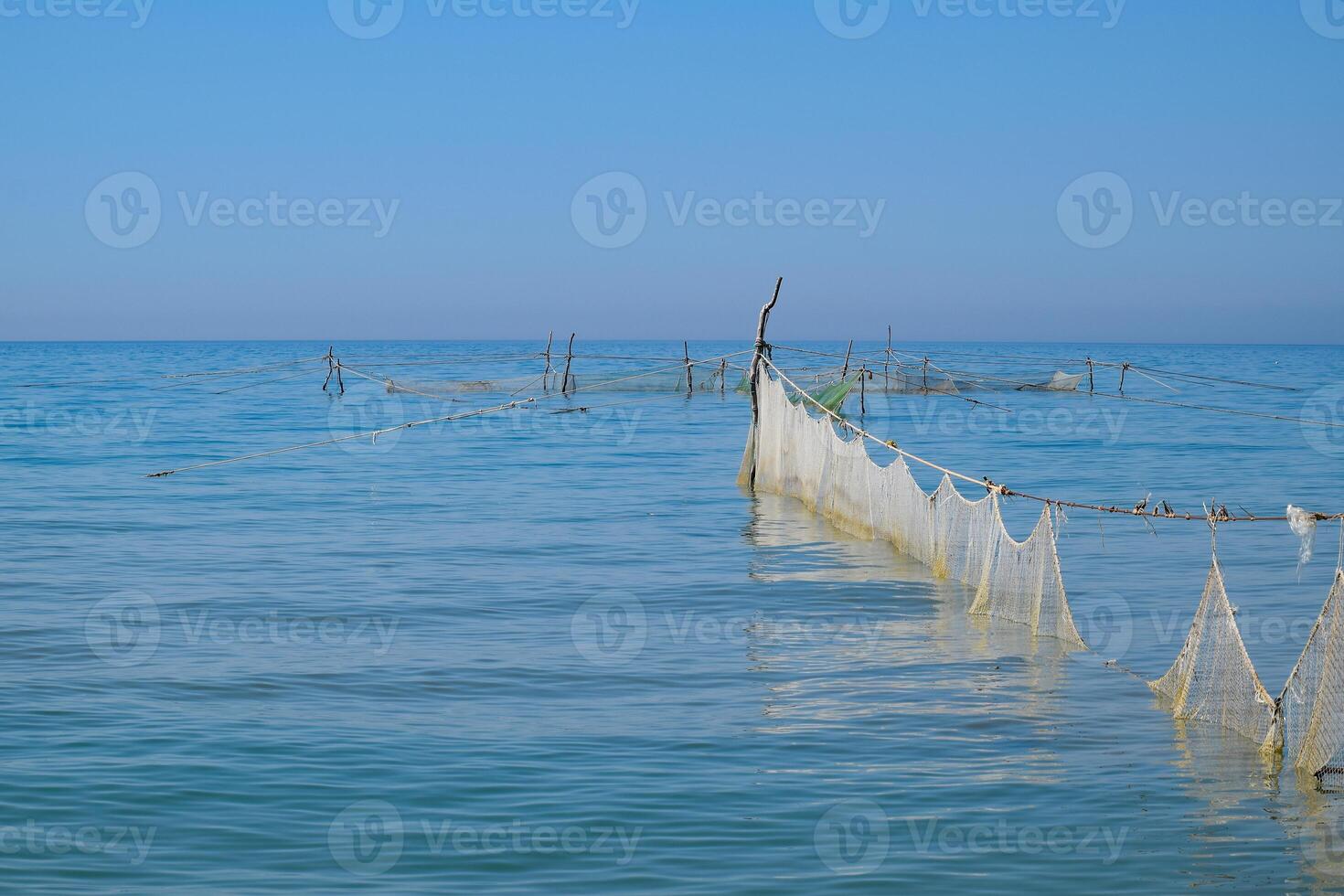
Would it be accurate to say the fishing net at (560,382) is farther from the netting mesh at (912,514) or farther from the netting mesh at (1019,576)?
the netting mesh at (1019,576)

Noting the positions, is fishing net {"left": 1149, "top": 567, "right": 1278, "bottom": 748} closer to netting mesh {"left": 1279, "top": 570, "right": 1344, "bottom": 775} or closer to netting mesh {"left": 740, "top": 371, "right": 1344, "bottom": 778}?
netting mesh {"left": 740, "top": 371, "right": 1344, "bottom": 778}

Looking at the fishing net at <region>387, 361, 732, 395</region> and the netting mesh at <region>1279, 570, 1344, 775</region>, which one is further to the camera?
the fishing net at <region>387, 361, 732, 395</region>

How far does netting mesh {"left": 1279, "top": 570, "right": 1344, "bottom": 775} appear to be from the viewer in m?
6.94


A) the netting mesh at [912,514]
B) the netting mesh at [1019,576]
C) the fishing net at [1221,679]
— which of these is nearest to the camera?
the netting mesh at [1019,576]

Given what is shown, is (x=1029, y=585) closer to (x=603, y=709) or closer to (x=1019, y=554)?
(x=1019, y=554)

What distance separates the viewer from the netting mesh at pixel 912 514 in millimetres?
10695

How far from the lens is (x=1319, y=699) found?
7102 mm

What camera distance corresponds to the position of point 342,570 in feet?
47.9

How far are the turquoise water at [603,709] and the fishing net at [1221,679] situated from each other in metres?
0.18

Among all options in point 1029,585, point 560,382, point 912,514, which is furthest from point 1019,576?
point 560,382

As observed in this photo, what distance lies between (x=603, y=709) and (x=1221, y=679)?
3.87 meters

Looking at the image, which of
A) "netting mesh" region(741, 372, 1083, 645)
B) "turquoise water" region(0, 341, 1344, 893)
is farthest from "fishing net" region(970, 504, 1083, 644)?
"turquoise water" region(0, 341, 1344, 893)

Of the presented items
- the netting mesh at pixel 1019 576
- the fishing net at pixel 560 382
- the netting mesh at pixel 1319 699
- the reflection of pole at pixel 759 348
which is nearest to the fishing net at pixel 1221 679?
the netting mesh at pixel 1019 576

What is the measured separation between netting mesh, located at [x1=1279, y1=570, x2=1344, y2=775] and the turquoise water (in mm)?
280
